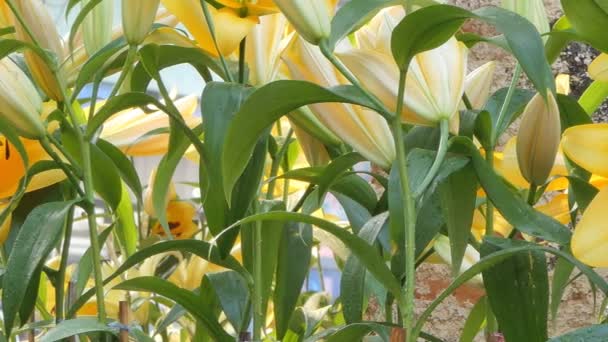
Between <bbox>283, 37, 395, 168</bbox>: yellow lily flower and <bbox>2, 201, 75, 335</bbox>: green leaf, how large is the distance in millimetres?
167

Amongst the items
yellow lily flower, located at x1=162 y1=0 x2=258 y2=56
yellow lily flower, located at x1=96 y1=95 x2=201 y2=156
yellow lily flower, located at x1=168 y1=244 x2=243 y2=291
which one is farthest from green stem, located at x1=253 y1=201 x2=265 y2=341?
Answer: yellow lily flower, located at x1=168 y1=244 x2=243 y2=291

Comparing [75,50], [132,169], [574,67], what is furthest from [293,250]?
[574,67]

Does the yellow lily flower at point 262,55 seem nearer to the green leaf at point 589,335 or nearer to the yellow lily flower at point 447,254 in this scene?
the yellow lily flower at point 447,254

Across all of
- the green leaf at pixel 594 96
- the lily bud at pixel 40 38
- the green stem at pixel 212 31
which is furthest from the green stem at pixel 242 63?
the green leaf at pixel 594 96

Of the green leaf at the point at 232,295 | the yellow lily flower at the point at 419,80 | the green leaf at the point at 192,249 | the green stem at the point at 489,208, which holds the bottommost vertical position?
the green leaf at the point at 232,295

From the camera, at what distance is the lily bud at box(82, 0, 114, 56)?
70 cm

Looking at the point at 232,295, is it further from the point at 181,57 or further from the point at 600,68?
the point at 600,68

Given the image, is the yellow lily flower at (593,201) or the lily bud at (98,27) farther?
the lily bud at (98,27)

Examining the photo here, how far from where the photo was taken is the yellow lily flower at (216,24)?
1.90 ft

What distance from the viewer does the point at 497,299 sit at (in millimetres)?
497

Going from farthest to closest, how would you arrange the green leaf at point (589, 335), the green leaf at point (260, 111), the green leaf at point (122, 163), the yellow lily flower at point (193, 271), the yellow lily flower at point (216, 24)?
the yellow lily flower at point (193, 271) → the green leaf at point (122, 163) → the yellow lily flower at point (216, 24) → the green leaf at point (260, 111) → the green leaf at point (589, 335)

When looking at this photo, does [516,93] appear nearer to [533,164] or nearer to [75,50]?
[533,164]

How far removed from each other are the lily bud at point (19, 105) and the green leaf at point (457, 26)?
9.6 inches

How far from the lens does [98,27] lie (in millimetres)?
708
